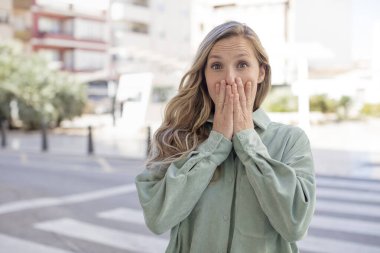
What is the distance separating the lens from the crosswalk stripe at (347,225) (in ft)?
19.1

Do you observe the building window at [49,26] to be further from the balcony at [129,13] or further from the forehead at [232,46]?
the forehead at [232,46]

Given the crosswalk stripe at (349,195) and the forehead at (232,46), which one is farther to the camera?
the crosswalk stripe at (349,195)

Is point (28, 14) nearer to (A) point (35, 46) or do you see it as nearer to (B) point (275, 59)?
(A) point (35, 46)

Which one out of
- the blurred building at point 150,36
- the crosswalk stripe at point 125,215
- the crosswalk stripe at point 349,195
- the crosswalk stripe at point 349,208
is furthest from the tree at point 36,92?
the crosswalk stripe at point 349,208

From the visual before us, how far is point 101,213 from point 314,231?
9.68 ft

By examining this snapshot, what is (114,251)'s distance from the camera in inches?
201

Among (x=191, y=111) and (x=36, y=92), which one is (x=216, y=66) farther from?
(x=36, y=92)

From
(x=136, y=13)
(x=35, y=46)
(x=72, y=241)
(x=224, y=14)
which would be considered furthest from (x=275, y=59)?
(x=35, y=46)

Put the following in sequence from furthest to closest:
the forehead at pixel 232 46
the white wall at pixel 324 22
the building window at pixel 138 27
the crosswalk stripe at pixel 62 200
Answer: the building window at pixel 138 27, the white wall at pixel 324 22, the crosswalk stripe at pixel 62 200, the forehead at pixel 232 46

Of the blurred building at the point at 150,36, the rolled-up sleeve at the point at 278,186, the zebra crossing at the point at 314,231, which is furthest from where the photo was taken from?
the blurred building at the point at 150,36

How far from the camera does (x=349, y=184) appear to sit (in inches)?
365

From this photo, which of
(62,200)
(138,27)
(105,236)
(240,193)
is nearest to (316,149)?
(62,200)

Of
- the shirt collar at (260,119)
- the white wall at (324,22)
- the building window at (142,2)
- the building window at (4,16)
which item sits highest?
the building window at (142,2)

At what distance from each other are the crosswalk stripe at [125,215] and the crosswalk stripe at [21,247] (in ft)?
4.56
